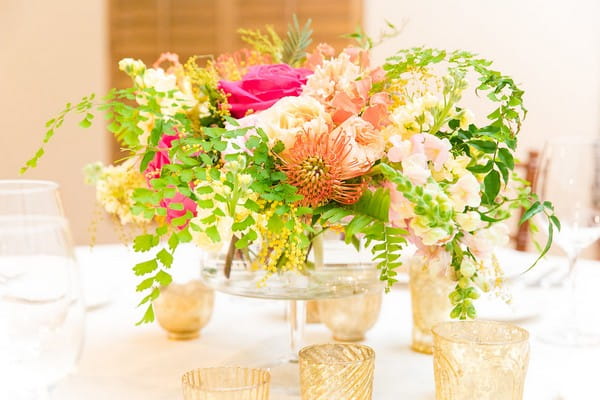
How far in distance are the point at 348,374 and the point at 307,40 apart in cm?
53

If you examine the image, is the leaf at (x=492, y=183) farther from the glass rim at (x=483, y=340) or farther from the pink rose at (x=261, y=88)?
the pink rose at (x=261, y=88)

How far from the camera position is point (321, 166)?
914 millimetres

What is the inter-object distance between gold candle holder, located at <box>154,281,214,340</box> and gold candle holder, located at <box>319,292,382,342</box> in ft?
0.60

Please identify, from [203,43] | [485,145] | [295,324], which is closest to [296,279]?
[295,324]

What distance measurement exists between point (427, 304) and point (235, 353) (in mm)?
295

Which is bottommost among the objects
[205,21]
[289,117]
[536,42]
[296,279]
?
[296,279]

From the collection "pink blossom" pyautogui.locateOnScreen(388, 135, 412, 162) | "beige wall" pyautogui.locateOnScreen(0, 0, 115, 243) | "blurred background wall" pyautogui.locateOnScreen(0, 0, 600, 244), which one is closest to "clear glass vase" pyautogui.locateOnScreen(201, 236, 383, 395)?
"pink blossom" pyautogui.locateOnScreen(388, 135, 412, 162)

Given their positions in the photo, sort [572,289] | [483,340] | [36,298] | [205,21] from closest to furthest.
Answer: [36,298], [483,340], [572,289], [205,21]

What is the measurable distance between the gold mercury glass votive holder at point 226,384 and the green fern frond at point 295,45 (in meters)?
0.52

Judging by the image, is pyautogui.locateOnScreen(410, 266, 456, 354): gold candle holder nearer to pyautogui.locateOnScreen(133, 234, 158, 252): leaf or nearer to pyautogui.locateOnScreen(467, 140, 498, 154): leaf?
pyautogui.locateOnScreen(467, 140, 498, 154): leaf

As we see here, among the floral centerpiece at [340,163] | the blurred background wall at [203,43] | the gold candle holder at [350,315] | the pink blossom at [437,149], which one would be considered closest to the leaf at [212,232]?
the floral centerpiece at [340,163]

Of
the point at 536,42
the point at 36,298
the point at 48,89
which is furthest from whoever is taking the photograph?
the point at 48,89

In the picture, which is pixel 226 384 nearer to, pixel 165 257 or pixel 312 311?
pixel 165 257

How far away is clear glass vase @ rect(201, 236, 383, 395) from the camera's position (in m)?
1.06
